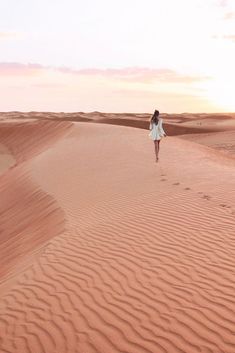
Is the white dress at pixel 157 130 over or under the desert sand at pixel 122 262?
over

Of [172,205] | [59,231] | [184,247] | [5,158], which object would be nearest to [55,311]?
[184,247]

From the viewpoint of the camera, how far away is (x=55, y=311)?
5.47 meters

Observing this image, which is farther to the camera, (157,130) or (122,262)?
(157,130)

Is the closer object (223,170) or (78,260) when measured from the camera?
(78,260)

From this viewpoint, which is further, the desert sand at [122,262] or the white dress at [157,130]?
the white dress at [157,130]

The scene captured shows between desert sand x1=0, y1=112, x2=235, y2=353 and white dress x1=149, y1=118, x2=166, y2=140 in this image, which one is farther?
white dress x1=149, y1=118, x2=166, y2=140

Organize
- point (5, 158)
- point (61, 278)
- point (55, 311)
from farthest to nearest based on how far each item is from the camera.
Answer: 1. point (5, 158)
2. point (61, 278)
3. point (55, 311)

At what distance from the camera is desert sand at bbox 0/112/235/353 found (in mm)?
4812

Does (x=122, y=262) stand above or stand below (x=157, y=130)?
below

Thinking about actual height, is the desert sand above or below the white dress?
below

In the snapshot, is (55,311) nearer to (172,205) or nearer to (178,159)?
(172,205)

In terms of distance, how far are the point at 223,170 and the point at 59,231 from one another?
20.2 ft

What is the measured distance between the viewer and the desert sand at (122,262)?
4812 mm

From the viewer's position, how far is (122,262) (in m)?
6.64
